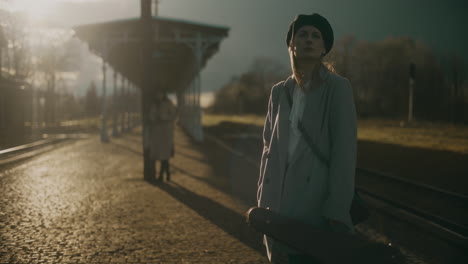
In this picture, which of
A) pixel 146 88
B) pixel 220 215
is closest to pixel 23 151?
pixel 146 88

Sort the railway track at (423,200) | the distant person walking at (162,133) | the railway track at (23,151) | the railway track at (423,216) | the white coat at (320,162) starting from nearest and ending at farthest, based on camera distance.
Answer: the white coat at (320,162) → the railway track at (423,216) → the railway track at (23,151) → the railway track at (423,200) → the distant person walking at (162,133)

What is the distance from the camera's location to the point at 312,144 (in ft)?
6.98

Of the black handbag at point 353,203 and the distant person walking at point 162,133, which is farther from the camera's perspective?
the distant person walking at point 162,133

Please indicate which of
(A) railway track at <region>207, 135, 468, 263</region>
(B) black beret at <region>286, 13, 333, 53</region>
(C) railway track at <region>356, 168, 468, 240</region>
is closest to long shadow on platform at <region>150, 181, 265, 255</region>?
(A) railway track at <region>207, 135, 468, 263</region>

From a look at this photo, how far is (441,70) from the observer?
132 ft

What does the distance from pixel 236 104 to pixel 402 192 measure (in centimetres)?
10656

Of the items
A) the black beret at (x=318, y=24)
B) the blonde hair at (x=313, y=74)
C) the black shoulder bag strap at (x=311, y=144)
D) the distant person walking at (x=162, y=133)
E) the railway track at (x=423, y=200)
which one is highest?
the black beret at (x=318, y=24)

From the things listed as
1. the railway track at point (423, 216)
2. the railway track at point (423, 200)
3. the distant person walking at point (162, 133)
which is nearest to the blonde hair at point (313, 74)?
the railway track at point (423, 216)

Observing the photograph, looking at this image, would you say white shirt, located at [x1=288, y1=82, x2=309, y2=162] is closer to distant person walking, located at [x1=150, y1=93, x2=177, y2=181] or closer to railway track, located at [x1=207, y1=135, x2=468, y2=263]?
railway track, located at [x1=207, y1=135, x2=468, y2=263]

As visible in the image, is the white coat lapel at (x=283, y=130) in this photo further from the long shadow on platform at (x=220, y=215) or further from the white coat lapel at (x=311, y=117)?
the long shadow on platform at (x=220, y=215)

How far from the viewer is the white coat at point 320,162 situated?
2061 millimetres

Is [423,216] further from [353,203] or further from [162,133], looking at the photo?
[162,133]

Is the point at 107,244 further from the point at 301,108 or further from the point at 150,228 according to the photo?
the point at 301,108

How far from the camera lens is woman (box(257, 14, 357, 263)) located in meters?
2.07
